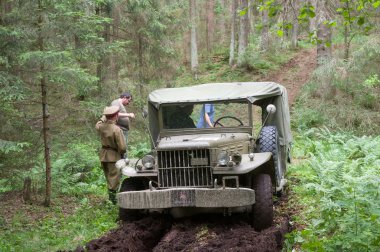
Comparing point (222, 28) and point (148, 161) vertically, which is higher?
point (222, 28)

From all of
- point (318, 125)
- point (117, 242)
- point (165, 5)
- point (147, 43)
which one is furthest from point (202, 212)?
point (165, 5)

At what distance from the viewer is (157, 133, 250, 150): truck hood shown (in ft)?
23.2

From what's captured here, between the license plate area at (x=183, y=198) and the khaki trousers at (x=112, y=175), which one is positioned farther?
the khaki trousers at (x=112, y=175)

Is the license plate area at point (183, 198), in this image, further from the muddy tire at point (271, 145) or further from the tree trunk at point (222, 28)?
the tree trunk at point (222, 28)

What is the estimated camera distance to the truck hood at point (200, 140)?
706cm

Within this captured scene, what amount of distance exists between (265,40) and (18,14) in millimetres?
21219

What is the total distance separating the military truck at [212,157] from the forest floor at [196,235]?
222 millimetres

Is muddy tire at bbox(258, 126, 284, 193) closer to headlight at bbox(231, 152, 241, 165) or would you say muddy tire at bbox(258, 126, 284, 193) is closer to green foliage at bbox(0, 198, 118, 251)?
headlight at bbox(231, 152, 241, 165)

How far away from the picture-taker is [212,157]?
7152mm

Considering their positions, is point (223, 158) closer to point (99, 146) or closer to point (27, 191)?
point (27, 191)

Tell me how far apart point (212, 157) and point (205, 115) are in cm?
161

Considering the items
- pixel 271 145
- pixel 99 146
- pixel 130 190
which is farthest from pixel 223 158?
pixel 99 146

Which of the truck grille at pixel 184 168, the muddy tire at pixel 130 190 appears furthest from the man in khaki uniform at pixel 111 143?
the truck grille at pixel 184 168

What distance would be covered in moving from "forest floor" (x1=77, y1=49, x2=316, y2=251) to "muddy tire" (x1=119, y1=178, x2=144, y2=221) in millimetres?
159
